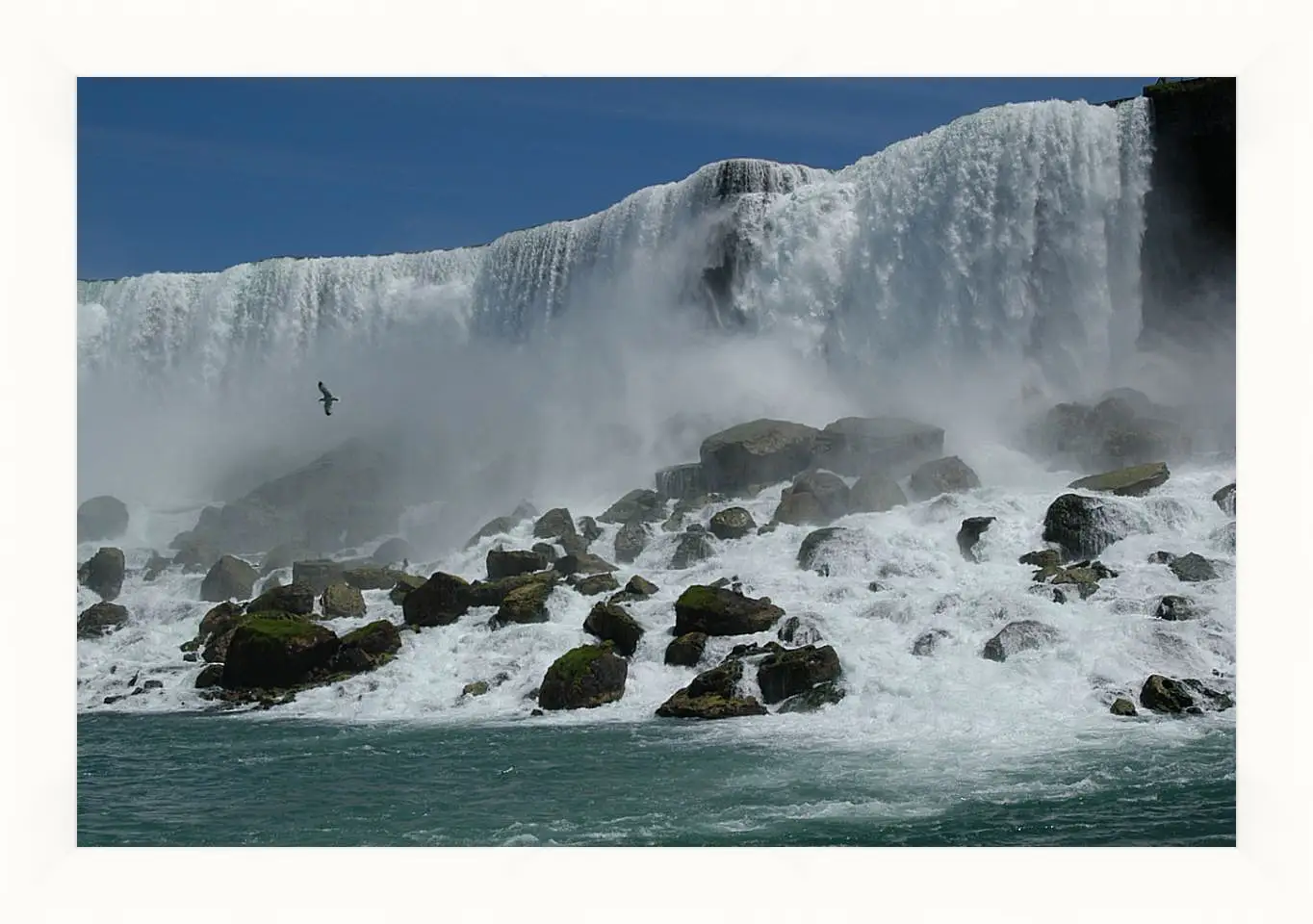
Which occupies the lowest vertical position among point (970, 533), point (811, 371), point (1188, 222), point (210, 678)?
point (210, 678)

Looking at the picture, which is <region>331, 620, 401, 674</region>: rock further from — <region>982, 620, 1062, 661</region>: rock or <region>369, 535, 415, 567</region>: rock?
<region>982, 620, 1062, 661</region>: rock

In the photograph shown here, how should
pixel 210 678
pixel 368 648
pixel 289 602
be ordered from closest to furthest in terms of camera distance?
pixel 368 648 → pixel 210 678 → pixel 289 602

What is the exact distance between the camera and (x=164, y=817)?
781 cm

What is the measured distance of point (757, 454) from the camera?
17875 mm

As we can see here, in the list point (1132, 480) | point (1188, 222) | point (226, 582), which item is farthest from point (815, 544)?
point (226, 582)

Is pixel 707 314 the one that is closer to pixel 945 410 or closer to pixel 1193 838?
pixel 945 410

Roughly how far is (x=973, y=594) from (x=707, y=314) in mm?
10685

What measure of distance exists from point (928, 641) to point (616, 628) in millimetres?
2693

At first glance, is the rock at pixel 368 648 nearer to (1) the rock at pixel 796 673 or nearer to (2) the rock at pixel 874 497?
(1) the rock at pixel 796 673

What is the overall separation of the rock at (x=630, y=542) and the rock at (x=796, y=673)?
5.44 meters

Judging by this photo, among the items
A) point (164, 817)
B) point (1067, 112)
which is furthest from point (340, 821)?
point (1067, 112)

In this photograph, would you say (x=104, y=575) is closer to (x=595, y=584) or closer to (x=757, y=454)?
(x=595, y=584)

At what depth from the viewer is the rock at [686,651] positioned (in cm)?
1166

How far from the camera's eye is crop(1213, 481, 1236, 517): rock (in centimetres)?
1359
